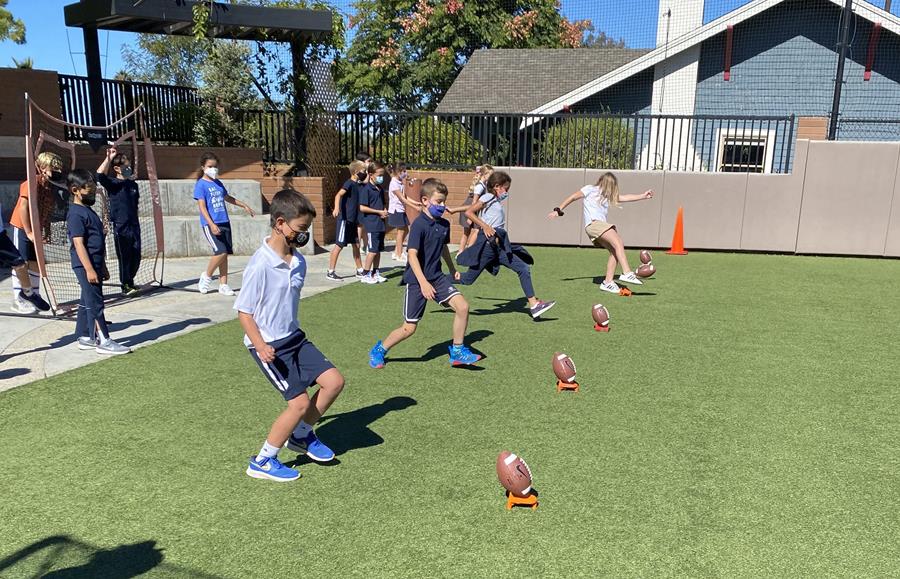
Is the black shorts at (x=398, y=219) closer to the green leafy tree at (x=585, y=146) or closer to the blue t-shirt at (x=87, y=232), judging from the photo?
the green leafy tree at (x=585, y=146)

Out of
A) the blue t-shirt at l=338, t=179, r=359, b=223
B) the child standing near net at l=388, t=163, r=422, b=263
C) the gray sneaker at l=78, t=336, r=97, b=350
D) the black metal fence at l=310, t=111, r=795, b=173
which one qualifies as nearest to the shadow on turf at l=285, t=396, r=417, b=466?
the gray sneaker at l=78, t=336, r=97, b=350

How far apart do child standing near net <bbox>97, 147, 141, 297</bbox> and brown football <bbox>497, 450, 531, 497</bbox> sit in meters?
7.23

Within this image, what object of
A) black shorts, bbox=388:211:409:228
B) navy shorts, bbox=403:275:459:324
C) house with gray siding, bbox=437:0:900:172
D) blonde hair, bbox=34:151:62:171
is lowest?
navy shorts, bbox=403:275:459:324

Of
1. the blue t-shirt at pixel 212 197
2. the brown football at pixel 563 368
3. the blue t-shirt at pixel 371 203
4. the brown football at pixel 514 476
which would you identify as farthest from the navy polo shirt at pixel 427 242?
the blue t-shirt at pixel 371 203

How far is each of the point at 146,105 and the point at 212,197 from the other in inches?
Answer: 290

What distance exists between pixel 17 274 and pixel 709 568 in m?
8.35

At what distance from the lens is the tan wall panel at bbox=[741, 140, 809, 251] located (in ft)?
49.2

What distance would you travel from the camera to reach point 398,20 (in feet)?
116

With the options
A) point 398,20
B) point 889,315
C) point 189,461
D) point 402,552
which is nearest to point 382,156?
point 889,315

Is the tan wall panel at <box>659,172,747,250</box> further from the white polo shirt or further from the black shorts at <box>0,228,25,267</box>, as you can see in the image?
the white polo shirt

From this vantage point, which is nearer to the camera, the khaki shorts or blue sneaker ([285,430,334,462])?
blue sneaker ([285,430,334,462])

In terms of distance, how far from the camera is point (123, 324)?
321 inches

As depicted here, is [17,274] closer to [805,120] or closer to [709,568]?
[709,568]

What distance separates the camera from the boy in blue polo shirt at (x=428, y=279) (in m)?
6.27
